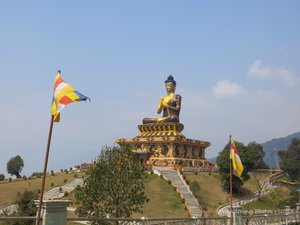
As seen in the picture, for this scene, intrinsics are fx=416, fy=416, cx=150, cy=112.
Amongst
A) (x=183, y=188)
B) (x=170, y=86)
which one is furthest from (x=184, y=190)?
(x=170, y=86)

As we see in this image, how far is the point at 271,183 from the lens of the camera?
44656 mm

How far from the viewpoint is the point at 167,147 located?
147 feet

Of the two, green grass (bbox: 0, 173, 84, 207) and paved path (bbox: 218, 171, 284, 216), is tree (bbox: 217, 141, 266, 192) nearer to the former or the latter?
paved path (bbox: 218, 171, 284, 216)

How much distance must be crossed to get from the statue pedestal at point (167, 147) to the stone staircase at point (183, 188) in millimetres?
3029

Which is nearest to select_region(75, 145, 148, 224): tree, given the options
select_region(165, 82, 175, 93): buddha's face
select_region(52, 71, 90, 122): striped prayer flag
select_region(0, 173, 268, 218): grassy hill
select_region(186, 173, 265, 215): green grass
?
select_region(0, 173, 268, 218): grassy hill

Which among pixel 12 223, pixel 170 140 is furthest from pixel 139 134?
pixel 12 223

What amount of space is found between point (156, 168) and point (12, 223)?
866 inches

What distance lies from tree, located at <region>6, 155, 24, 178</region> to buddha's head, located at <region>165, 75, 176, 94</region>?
83.2 feet

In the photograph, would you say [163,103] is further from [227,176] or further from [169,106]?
[227,176]

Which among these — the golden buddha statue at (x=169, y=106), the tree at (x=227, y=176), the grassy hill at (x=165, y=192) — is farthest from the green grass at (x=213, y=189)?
the golden buddha statue at (x=169, y=106)

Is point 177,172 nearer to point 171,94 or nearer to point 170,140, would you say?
point 170,140

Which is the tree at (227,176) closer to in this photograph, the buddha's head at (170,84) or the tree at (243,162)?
the tree at (243,162)

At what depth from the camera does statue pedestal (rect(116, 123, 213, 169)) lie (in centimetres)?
4422

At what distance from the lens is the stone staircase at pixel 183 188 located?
1252 inches
